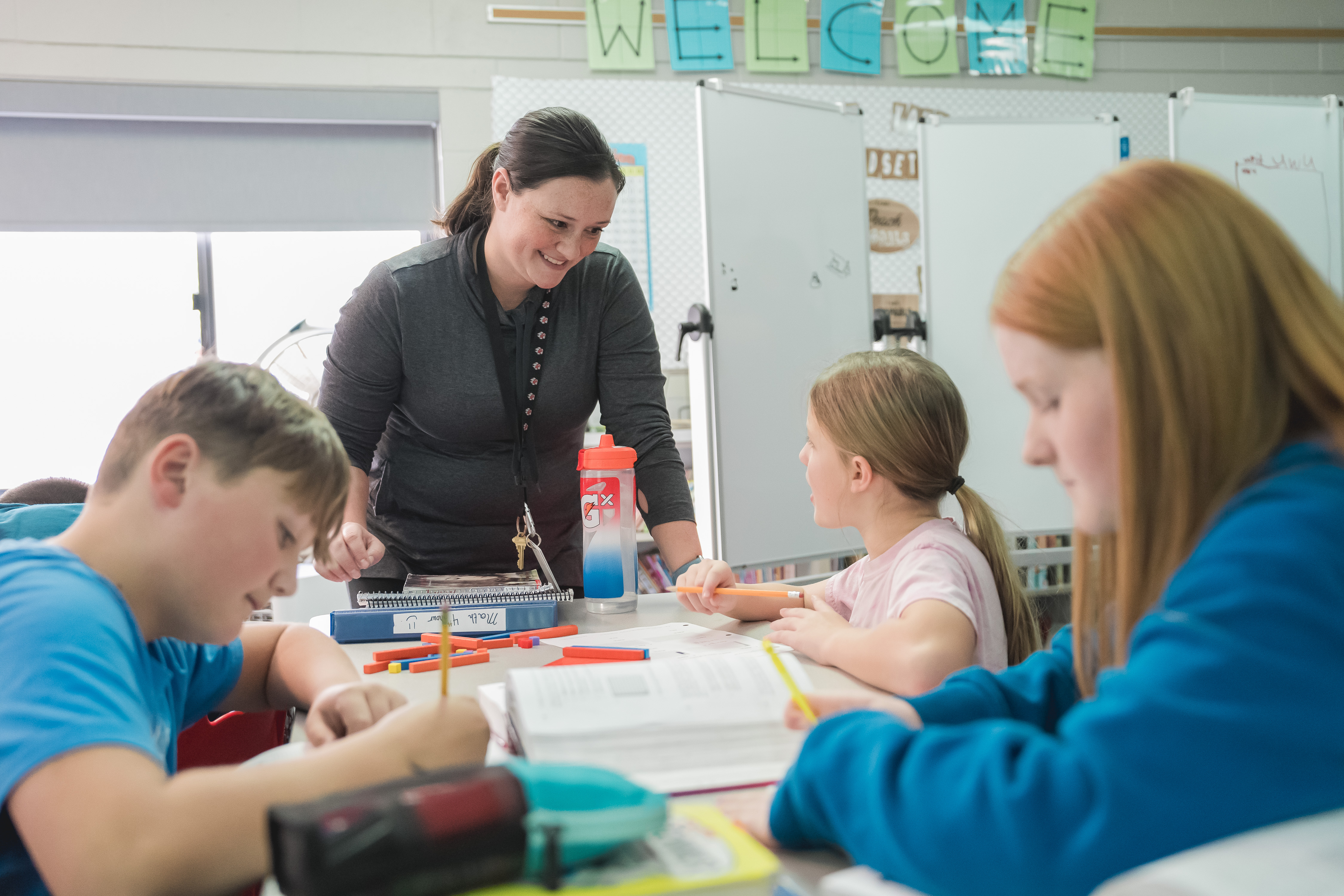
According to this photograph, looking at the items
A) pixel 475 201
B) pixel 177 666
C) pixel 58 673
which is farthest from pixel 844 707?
pixel 475 201

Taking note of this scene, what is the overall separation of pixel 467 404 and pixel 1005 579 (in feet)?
2.83

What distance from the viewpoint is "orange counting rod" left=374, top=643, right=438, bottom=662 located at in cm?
112

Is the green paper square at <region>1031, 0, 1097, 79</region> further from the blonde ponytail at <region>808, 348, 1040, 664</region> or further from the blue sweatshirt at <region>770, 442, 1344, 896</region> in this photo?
the blue sweatshirt at <region>770, 442, 1344, 896</region>

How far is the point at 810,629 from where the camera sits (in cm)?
110

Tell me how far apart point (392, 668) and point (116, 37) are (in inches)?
109

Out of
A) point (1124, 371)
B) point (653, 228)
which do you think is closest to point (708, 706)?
point (1124, 371)

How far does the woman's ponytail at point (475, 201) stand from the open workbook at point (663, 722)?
105 cm

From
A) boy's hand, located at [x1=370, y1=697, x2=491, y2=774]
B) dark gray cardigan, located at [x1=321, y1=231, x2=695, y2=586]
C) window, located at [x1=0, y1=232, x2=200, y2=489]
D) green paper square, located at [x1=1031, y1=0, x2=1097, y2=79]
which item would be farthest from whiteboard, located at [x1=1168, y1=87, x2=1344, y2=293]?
window, located at [x1=0, y1=232, x2=200, y2=489]

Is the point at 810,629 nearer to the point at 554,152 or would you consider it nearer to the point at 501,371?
the point at 501,371

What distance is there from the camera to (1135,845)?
0.46 m

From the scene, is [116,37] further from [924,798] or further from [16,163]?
[924,798]

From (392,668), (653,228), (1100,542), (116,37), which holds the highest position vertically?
(116,37)

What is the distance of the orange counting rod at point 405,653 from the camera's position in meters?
1.12

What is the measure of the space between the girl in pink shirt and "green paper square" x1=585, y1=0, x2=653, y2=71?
2.28m
